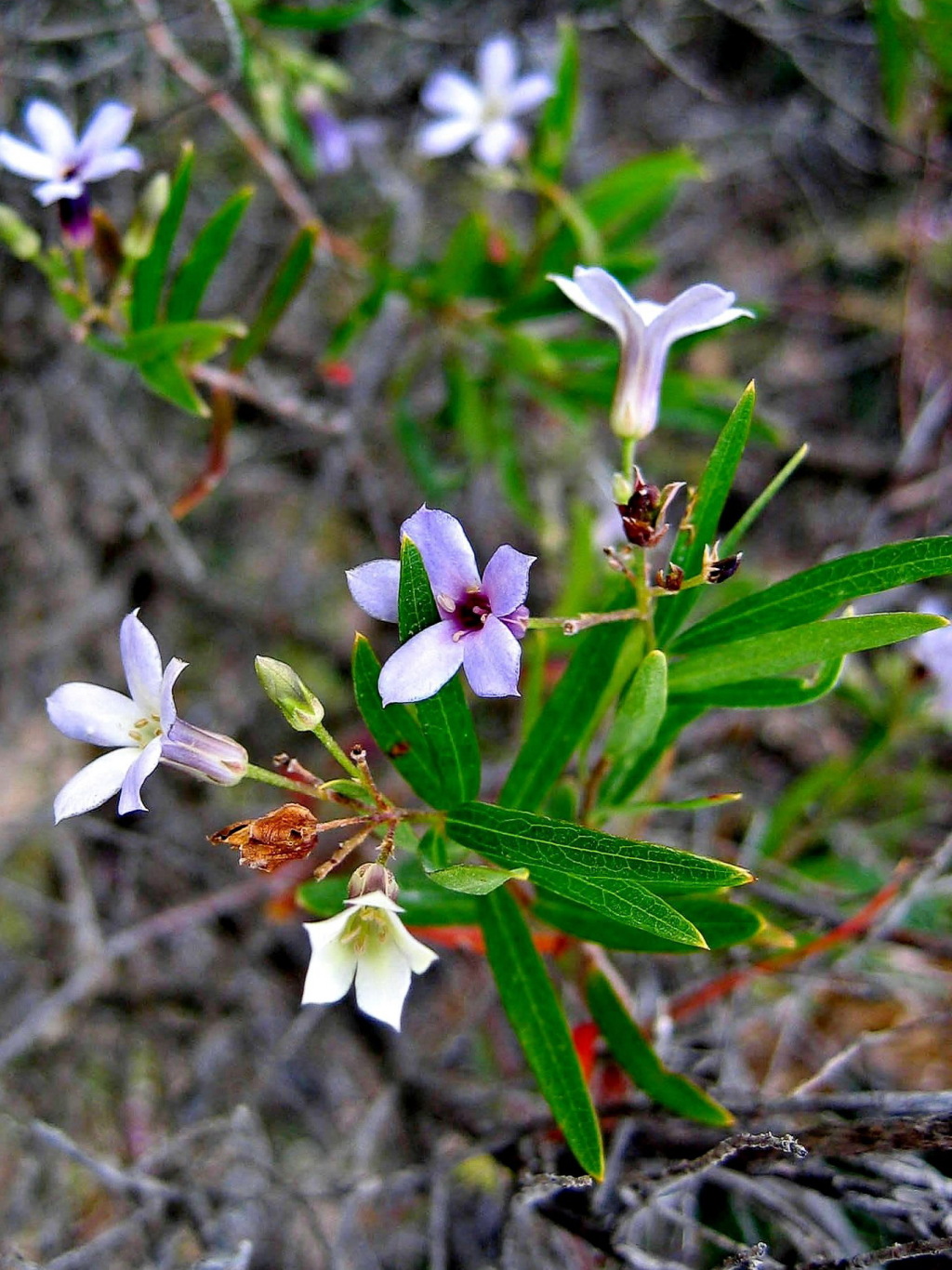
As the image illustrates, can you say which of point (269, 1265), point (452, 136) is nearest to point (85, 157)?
point (452, 136)

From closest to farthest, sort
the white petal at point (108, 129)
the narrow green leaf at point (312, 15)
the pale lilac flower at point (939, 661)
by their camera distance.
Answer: the white petal at point (108, 129) → the narrow green leaf at point (312, 15) → the pale lilac flower at point (939, 661)

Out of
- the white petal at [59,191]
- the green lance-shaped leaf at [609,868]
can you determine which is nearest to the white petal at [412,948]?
the green lance-shaped leaf at [609,868]

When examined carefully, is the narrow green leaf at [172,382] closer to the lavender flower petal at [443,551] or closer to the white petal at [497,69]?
the lavender flower petal at [443,551]

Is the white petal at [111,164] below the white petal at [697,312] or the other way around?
the other way around

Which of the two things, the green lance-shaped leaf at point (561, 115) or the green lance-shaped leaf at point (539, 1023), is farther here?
the green lance-shaped leaf at point (561, 115)

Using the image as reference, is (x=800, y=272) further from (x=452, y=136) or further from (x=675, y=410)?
(x=452, y=136)

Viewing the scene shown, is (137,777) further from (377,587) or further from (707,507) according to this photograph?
(707,507)
